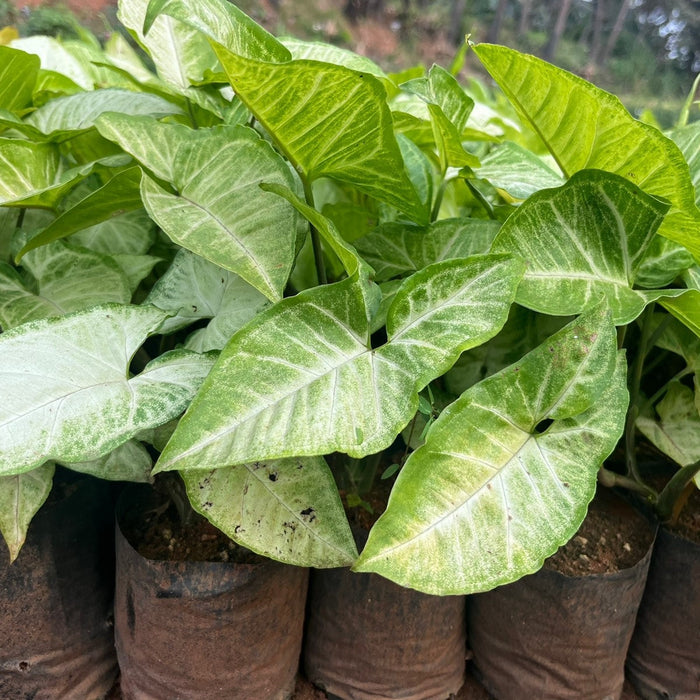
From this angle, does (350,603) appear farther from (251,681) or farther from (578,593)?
(578,593)

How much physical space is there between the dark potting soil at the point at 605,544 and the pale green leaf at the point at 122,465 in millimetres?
462

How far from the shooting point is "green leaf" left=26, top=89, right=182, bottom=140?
742mm

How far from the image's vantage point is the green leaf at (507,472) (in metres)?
0.47

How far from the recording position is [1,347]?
1.70ft

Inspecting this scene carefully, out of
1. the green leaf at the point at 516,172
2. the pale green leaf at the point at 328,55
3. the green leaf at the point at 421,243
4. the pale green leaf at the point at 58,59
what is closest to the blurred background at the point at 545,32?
the pale green leaf at the point at 58,59

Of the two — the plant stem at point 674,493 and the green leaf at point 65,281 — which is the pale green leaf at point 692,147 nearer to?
the plant stem at point 674,493

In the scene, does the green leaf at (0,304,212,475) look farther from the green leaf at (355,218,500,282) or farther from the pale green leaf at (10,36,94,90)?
the pale green leaf at (10,36,94,90)

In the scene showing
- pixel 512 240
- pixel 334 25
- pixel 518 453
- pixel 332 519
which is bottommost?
pixel 334 25

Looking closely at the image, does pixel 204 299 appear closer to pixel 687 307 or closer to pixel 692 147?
pixel 687 307

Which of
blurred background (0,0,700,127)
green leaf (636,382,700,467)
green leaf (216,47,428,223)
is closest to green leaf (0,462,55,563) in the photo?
green leaf (216,47,428,223)

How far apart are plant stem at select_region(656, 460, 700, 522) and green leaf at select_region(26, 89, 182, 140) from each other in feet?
2.39

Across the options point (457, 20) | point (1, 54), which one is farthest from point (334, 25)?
point (1, 54)

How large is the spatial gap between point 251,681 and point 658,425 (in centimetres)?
58

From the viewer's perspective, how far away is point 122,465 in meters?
0.61
